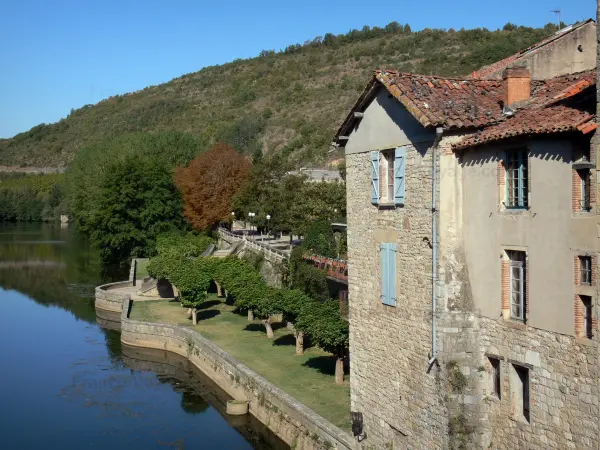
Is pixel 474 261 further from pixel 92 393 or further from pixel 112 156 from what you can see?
pixel 112 156

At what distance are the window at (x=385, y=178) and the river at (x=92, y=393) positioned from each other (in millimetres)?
10118

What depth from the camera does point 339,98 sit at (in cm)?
12375

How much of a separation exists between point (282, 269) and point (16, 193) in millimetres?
116246

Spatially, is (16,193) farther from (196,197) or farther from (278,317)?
(278,317)

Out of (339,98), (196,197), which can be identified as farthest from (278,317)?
(339,98)

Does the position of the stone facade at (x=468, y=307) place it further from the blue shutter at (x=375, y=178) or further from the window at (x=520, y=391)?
the blue shutter at (x=375, y=178)

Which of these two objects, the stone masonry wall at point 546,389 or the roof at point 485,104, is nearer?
the stone masonry wall at point 546,389

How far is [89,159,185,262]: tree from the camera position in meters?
65.6

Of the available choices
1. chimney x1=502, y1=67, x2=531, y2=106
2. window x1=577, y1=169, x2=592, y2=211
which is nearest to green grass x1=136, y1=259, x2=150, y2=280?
chimney x1=502, y1=67, x2=531, y2=106

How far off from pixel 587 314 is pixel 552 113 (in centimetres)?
339

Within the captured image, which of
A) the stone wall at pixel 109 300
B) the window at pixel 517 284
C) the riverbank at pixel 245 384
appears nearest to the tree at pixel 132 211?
the stone wall at pixel 109 300

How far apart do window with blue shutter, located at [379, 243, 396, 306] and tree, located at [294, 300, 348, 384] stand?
8.77 meters

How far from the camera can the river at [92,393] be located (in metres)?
25.0

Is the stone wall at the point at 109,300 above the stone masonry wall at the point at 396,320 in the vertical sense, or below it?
below
